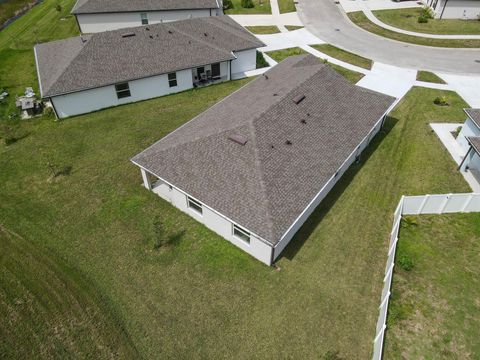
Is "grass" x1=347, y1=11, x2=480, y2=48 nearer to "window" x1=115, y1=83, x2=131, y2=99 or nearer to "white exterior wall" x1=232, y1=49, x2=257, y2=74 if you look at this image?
"white exterior wall" x1=232, y1=49, x2=257, y2=74

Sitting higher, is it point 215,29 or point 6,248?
point 215,29

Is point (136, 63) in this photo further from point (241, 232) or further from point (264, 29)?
point (264, 29)

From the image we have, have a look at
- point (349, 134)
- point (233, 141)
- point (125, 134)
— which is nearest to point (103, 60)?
point (125, 134)

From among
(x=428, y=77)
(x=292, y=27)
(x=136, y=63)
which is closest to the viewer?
(x=136, y=63)

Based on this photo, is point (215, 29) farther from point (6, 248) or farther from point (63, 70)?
point (6, 248)

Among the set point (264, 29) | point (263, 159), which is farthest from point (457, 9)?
point (263, 159)

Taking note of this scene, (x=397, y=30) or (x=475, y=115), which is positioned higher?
(x=397, y=30)
